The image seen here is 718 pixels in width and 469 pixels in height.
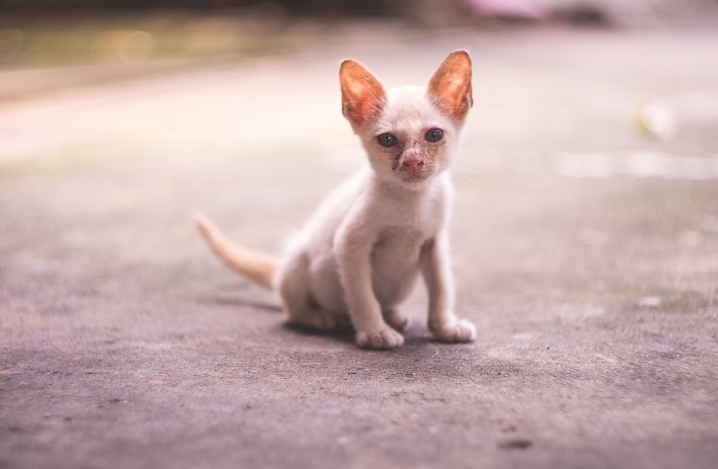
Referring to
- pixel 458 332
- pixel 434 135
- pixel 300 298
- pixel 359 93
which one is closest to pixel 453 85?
pixel 434 135

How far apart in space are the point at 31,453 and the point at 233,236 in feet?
6.55

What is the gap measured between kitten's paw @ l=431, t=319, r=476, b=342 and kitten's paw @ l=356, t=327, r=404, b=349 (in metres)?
0.13

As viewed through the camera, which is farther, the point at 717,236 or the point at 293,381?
the point at 717,236

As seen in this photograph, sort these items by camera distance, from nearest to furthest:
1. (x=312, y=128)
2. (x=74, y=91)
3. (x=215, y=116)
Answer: (x=312, y=128), (x=215, y=116), (x=74, y=91)

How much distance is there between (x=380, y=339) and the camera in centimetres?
211

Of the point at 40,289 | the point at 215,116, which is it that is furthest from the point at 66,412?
the point at 215,116

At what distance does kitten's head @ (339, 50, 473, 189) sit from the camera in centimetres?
204

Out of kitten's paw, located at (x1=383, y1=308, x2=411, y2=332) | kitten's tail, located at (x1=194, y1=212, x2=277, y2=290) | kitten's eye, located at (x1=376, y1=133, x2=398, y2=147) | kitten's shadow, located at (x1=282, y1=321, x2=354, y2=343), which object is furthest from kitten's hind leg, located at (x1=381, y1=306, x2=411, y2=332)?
kitten's eye, located at (x1=376, y1=133, x2=398, y2=147)

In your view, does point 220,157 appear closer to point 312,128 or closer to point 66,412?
point 312,128

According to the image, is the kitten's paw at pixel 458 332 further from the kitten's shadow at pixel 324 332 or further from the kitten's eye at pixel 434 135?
the kitten's eye at pixel 434 135

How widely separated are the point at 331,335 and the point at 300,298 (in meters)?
0.17

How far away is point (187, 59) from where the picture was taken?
8.75 metres

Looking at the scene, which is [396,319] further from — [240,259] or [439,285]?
[240,259]

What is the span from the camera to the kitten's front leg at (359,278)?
215 cm
